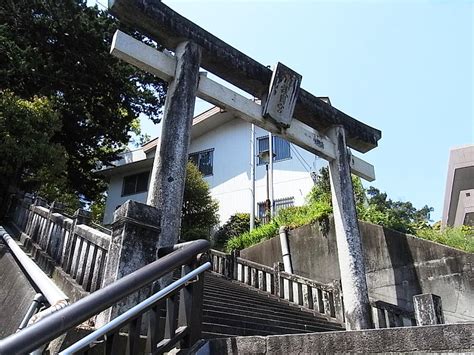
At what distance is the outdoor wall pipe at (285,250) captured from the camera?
34.6ft

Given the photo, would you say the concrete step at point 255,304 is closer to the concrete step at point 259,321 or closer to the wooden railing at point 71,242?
the concrete step at point 259,321

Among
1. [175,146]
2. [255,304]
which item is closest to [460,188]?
[255,304]

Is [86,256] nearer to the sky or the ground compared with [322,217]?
nearer to the ground

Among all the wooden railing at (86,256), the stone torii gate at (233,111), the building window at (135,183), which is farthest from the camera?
the building window at (135,183)

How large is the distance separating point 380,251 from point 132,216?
21.2ft

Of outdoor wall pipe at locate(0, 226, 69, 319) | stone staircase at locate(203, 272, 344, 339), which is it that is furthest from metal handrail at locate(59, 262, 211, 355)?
stone staircase at locate(203, 272, 344, 339)

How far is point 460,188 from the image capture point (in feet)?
54.3

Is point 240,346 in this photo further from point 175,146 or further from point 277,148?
point 277,148

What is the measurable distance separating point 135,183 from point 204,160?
398 centimetres

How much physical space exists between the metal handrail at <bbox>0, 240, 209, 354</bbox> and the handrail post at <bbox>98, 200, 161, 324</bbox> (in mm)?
945

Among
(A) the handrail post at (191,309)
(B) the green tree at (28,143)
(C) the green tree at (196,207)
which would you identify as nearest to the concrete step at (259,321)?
(A) the handrail post at (191,309)

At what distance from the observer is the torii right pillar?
7.07 m

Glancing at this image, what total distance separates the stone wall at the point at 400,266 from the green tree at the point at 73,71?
8.01 metres

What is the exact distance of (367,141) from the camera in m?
9.75
